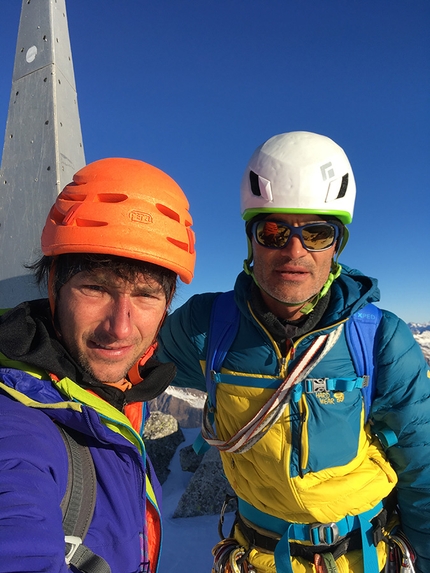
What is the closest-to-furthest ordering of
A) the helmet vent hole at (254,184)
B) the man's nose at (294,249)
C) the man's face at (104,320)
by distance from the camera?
the man's face at (104,320) → the man's nose at (294,249) → the helmet vent hole at (254,184)

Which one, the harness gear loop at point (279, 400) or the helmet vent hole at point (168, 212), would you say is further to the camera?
the harness gear loop at point (279, 400)

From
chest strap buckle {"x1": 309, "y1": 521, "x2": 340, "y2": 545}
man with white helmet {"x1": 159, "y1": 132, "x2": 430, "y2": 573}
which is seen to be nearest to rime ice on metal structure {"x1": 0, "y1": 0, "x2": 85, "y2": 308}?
man with white helmet {"x1": 159, "y1": 132, "x2": 430, "y2": 573}

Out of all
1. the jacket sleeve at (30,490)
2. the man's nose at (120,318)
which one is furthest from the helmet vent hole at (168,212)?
the jacket sleeve at (30,490)

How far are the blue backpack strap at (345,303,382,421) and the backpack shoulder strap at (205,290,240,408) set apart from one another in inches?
35.0

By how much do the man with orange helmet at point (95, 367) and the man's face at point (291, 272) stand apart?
0.81m

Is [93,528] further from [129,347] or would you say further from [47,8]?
[47,8]

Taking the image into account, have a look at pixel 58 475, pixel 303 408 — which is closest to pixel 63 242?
pixel 58 475

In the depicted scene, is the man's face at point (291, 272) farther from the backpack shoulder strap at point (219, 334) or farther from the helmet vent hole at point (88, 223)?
the helmet vent hole at point (88, 223)

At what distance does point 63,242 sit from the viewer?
166cm

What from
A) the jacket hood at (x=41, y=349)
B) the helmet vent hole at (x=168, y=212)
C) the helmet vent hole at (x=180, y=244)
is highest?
the helmet vent hole at (x=168, y=212)

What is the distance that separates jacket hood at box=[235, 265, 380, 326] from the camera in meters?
2.43

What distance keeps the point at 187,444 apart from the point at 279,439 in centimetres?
1162

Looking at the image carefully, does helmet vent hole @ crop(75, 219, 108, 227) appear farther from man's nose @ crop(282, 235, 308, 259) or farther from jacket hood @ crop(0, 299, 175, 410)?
man's nose @ crop(282, 235, 308, 259)

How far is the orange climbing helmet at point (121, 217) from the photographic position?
1.64 metres
